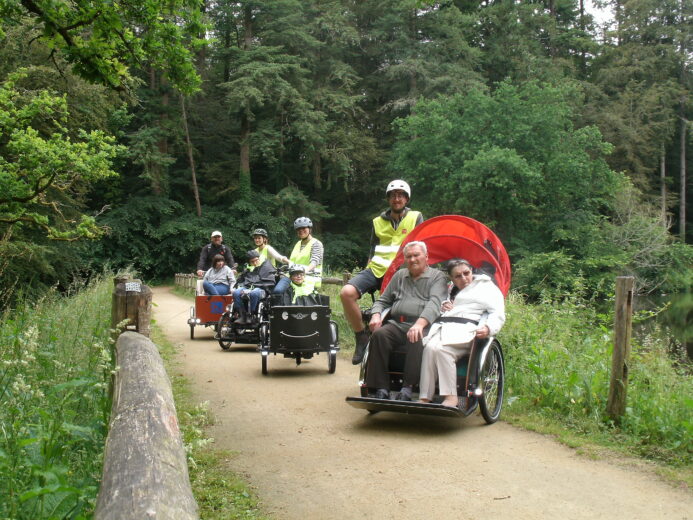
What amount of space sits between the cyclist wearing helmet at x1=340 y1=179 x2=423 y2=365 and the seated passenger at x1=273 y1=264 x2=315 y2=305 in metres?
2.43

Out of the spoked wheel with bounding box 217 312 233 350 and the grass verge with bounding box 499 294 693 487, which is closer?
the grass verge with bounding box 499 294 693 487

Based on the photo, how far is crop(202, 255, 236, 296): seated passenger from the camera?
1207cm

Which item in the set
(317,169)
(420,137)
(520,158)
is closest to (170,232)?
(317,169)

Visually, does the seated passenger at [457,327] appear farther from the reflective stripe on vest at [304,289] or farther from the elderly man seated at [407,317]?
the reflective stripe on vest at [304,289]

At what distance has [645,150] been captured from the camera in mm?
39875

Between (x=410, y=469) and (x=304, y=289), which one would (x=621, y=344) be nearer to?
(x=410, y=469)

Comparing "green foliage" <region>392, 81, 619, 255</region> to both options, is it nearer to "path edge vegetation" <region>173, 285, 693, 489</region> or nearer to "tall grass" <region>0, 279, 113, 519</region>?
"path edge vegetation" <region>173, 285, 693, 489</region>

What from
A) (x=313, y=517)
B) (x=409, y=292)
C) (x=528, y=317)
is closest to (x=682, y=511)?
(x=313, y=517)

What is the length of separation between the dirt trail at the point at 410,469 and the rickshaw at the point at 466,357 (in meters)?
0.23

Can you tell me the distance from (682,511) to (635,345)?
3.43 meters

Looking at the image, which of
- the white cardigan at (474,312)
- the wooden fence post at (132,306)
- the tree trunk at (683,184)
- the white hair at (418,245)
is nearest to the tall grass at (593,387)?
the white cardigan at (474,312)

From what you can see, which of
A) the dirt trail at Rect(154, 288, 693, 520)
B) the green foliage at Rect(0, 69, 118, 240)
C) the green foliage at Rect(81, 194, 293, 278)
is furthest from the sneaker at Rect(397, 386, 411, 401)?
the green foliage at Rect(81, 194, 293, 278)

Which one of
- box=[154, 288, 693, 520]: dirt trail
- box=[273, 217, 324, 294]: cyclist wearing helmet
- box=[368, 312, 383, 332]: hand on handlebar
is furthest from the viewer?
box=[273, 217, 324, 294]: cyclist wearing helmet

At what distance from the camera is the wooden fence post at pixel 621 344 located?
550 cm
